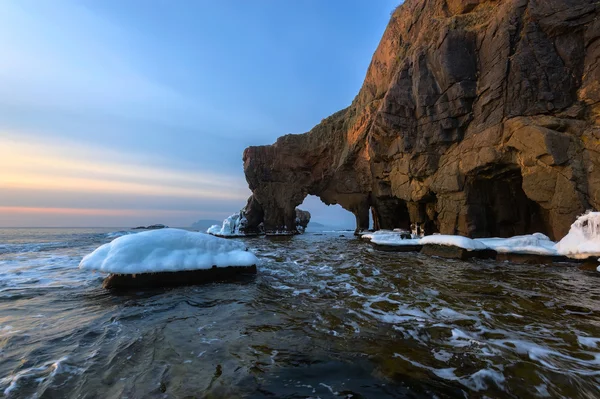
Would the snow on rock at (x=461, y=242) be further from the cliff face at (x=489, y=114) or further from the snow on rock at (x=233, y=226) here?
the snow on rock at (x=233, y=226)

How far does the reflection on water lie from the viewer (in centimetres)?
373

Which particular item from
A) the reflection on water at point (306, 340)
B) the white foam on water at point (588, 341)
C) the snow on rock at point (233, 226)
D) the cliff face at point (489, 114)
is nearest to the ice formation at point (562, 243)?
the cliff face at point (489, 114)

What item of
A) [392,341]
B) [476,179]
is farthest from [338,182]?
[392,341]

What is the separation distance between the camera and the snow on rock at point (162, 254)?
9.10m

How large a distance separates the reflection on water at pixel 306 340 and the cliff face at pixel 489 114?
9.34m

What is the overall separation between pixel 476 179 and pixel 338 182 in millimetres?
23666

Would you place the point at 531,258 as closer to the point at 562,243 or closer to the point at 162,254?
the point at 562,243

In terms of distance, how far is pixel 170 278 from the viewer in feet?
31.8

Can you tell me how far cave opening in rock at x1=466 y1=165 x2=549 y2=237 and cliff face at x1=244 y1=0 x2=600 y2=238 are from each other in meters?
0.08

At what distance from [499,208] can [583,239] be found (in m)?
9.56

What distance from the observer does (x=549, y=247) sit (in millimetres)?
14266

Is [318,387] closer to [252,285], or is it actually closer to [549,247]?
[252,285]

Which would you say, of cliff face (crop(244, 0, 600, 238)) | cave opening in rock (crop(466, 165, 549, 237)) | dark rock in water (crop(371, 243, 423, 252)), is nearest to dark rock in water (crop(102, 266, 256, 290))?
dark rock in water (crop(371, 243, 423, 252))

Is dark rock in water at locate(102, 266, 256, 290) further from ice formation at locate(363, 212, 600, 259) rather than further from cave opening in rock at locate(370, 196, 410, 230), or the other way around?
cave opening in rock at locate(370, 196, 410, 230)
